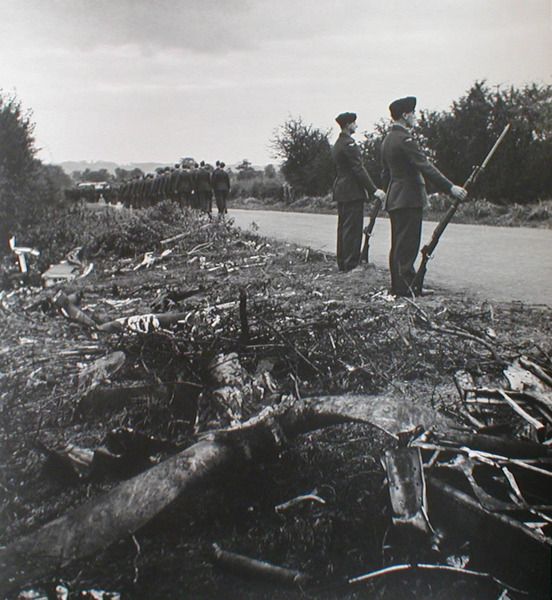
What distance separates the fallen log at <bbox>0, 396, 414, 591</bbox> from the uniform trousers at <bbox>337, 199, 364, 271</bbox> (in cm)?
160

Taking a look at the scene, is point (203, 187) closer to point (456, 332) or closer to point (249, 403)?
point (456, 332)

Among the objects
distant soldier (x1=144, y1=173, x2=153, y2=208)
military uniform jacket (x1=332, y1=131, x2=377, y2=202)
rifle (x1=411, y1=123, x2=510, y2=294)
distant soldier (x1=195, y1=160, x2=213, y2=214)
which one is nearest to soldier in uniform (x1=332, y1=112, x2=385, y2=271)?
military uniform jacket (x1=332, y1=131, x2=377, y2=202)

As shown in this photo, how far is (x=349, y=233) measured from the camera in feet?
13.4

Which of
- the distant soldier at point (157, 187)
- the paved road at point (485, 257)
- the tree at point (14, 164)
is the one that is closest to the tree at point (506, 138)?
the paved road at point (485, 257)

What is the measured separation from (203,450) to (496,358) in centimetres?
106

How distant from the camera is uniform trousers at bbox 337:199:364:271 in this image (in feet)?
12.1

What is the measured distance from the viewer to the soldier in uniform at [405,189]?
2.88m

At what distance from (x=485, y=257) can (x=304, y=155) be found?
126 cm

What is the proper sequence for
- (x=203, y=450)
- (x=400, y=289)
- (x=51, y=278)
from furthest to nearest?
(x=51, y=278)
(x=400, y=289)
(x=203, y=450)

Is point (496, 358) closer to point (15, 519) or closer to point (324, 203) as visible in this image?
point (15, 519)

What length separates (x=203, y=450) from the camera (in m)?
1.75

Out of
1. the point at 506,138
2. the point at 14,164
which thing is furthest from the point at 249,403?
the point at 14,164

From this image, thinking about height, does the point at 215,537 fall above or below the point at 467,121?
below

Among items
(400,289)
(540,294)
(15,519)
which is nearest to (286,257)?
(400,289)
